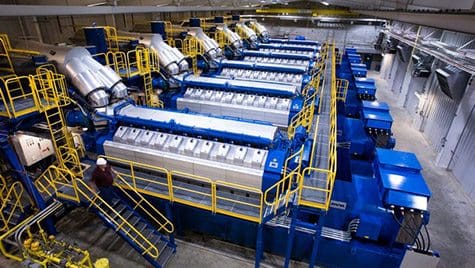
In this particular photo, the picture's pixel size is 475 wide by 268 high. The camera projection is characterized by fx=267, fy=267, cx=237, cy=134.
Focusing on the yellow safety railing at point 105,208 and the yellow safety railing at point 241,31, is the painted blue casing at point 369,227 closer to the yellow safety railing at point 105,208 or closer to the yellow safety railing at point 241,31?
the yellow safety railing at point 105,208

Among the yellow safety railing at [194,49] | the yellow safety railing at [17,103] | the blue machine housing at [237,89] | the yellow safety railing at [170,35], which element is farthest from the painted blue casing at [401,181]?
the yellow safety railing at [170,35]

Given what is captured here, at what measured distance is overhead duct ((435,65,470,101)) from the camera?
10203 millimetres

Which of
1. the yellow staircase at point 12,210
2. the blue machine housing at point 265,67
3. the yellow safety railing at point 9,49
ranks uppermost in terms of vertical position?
the yellow safety railing at point 9,49

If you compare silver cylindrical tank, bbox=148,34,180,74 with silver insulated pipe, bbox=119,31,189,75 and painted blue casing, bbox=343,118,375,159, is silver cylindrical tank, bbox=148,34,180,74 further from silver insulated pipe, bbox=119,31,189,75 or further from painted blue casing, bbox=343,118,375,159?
painted blue casing, bbox=343,118,375,159

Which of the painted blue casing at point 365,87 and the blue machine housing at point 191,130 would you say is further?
the painted blue casing at point 365,87

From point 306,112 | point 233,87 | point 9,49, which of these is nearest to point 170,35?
point 233,87

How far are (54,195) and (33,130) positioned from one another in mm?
1861

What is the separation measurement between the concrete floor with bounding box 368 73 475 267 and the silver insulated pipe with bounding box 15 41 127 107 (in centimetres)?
1000

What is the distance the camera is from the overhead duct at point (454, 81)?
1020 centimetres

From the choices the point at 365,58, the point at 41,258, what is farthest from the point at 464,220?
the point at 365,58

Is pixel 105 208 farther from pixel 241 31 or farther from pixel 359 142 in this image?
pixel 241 31

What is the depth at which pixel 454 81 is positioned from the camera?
10414 millimetres

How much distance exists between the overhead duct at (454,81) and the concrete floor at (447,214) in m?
2.80

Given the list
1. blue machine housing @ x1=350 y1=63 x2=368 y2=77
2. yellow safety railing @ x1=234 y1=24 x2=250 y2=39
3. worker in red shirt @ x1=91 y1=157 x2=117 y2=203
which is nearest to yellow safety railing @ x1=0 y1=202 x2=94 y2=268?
worker in red shirt @ x1=91 y1=157 x2=117 y2=203
